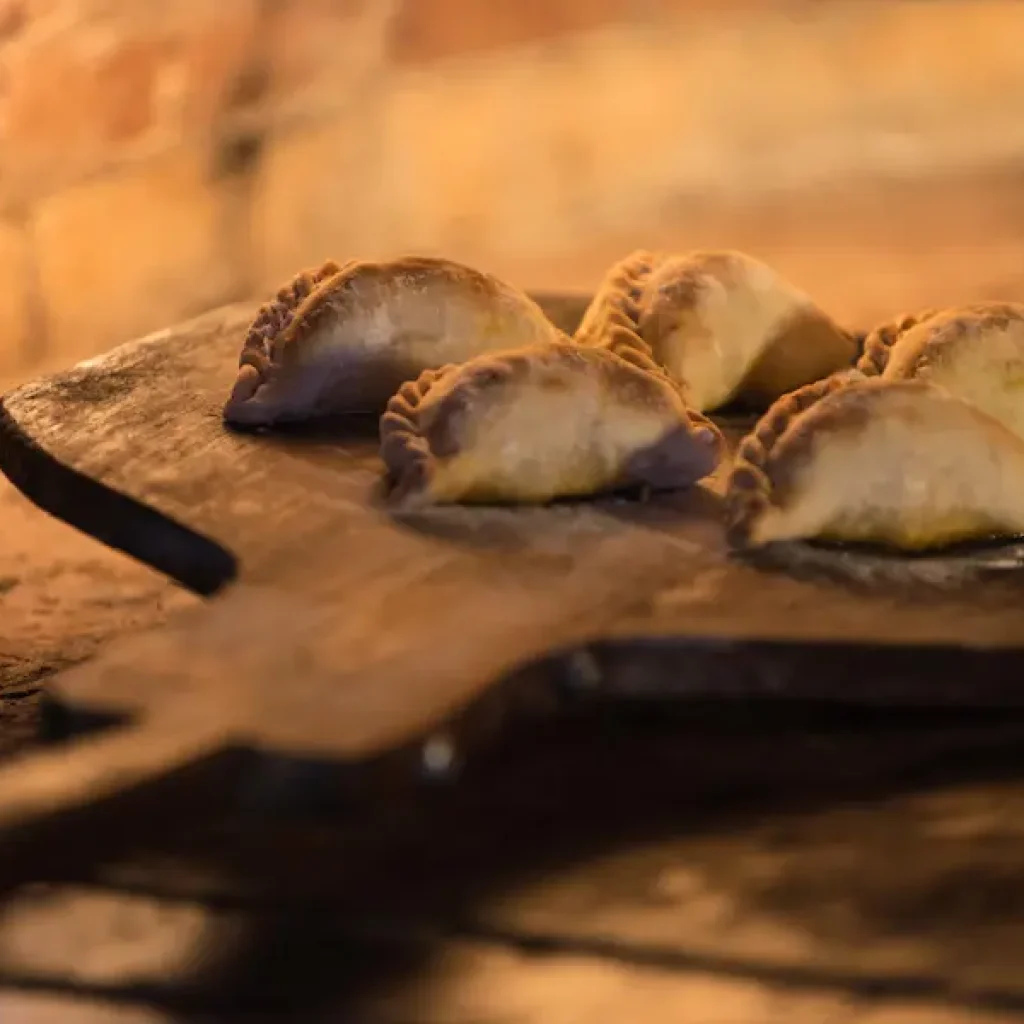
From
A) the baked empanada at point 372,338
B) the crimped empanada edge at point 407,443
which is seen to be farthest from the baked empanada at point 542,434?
the baked empanada at point 372,338

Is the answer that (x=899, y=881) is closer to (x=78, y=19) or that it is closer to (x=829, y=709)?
(x=829, y=709)

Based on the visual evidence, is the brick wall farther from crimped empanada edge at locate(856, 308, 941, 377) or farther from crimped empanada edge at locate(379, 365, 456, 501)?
crimped empanada edge at locate(856, 308, 941, 377)


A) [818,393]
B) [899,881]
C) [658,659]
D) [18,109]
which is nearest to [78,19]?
[18,109]

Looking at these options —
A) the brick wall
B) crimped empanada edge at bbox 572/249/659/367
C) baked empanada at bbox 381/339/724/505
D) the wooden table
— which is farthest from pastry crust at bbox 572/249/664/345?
the brick wall

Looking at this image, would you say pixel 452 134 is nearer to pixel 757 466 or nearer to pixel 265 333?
pixel 265 333

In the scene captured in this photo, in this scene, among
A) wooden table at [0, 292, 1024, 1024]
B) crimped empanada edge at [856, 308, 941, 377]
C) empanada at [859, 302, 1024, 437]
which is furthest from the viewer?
crimped empanada edge at [856, 308, 941, 377]
